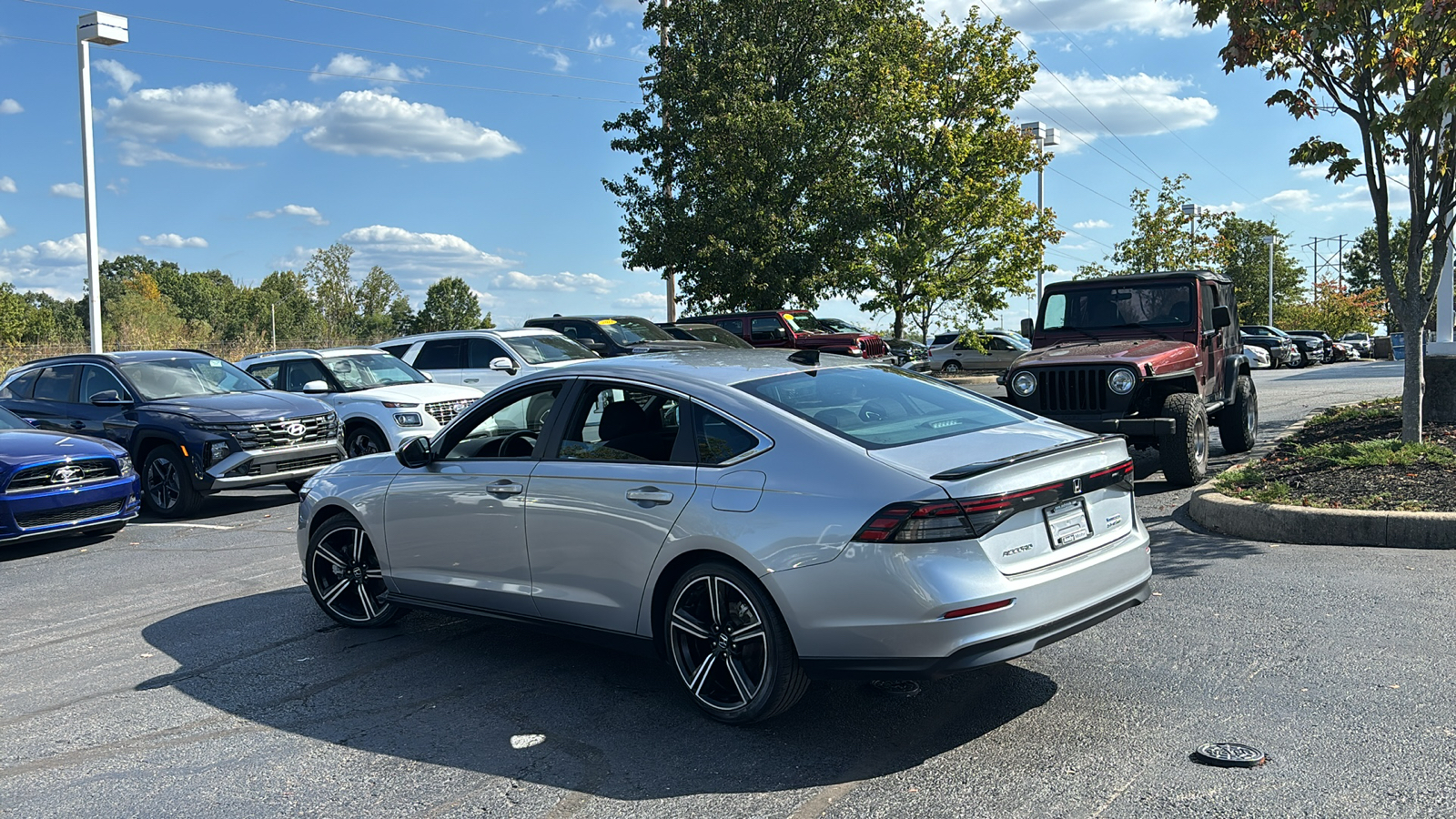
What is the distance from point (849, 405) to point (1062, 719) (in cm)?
155

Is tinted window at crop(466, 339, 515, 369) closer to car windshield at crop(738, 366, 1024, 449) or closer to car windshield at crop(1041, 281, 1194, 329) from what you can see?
car windshield at crop(1041, 281, 1194, 329)

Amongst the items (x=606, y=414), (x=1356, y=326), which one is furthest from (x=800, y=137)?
(x=1356, y=326)

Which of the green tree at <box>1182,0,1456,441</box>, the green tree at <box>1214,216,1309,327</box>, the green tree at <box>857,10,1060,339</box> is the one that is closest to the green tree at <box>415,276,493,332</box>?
the green tree at <box>1214,216,1309,327</box>

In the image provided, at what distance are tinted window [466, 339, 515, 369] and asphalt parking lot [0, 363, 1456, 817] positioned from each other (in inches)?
354

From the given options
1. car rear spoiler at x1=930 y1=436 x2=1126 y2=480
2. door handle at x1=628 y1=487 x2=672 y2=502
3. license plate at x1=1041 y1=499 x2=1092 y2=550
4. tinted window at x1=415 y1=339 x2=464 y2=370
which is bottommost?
license plate at x1=1041 y1=499 x2=1092 y2=550

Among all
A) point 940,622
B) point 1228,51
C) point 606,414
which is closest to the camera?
point 940,622

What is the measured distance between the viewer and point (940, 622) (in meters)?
4.05

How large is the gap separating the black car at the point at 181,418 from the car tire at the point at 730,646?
26.8ft

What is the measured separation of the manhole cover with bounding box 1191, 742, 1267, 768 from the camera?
4008 millimetres

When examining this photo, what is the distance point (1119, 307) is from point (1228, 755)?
338 inches

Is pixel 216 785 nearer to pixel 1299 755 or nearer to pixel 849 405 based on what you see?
pixel 849 405

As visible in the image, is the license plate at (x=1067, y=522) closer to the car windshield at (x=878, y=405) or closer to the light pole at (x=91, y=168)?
the car windshield at (x=878, y=405)

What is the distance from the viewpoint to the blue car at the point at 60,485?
9.47 metres

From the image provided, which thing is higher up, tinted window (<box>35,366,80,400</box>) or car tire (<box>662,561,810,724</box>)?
tinted window (<box>35,366,80,400</box>)
